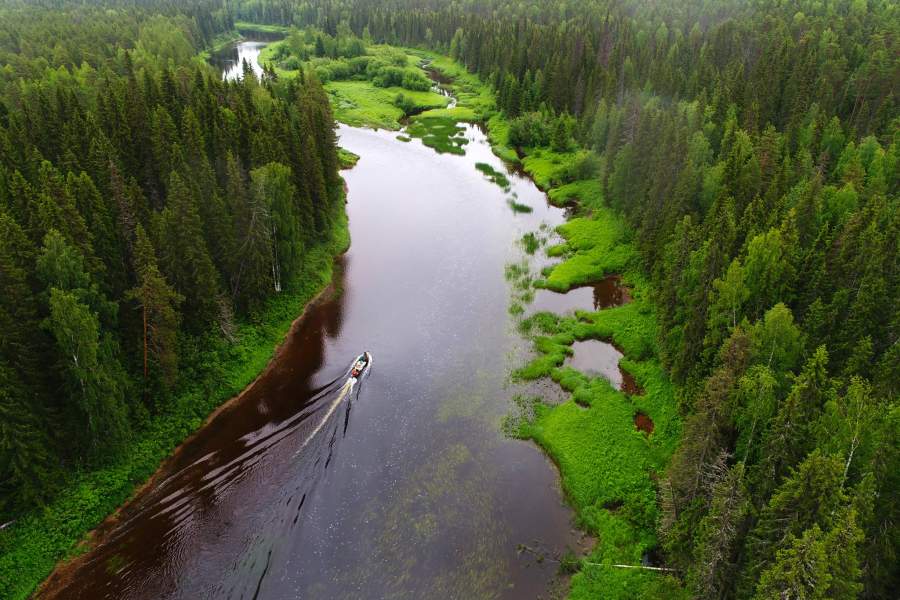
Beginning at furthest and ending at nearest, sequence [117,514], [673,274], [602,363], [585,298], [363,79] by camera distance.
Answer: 1. [363,79]
2. [585,298]
3. [602,363]
4. [673,274]
5. [117,514]

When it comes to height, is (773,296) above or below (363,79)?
above

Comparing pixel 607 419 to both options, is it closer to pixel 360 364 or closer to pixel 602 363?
pixel 602 363

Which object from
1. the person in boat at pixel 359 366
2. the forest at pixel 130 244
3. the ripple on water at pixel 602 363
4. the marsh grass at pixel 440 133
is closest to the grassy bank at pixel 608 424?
the ripple on water at pixel 602 363

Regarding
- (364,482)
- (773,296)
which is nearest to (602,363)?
(773,296)

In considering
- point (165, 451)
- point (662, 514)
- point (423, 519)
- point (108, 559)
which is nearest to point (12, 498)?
point (108, 559)

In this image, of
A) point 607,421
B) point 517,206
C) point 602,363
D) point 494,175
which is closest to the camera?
point 607,421

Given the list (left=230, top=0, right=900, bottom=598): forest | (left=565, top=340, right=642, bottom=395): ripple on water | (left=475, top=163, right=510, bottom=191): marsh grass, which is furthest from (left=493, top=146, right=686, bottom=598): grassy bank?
(left=475, top=163, right=510, bottom=191): marsh grass
